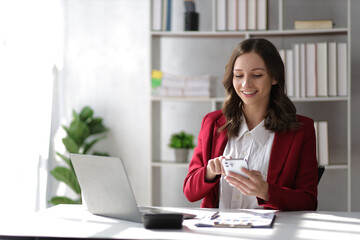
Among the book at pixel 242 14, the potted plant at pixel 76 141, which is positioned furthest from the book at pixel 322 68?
the potted plant at pixel 76 141

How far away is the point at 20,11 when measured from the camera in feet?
11.6

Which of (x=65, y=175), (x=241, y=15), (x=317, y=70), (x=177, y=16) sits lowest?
(x=65, y=175)

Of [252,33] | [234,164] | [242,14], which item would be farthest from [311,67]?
[234,164]

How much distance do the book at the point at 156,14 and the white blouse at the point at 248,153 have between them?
168cm

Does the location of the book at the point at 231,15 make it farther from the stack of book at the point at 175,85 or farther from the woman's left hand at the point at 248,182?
the woman's left hand at the point at 248,182

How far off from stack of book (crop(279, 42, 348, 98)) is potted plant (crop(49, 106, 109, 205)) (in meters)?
1.65

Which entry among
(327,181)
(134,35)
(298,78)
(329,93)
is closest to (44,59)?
(134,35)

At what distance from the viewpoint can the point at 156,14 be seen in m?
3.79

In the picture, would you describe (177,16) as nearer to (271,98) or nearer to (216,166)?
(271,98)

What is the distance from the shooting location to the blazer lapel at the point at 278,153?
7.17ft

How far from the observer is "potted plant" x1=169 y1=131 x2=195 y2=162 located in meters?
3.91

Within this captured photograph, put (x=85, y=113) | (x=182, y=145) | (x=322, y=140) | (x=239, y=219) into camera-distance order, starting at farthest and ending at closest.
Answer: (x=85, y=113), (x=182, y=145), (x=322, y=140), (x=239, y=219)

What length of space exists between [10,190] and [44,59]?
110 cm

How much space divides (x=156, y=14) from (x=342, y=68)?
1.47 meters
